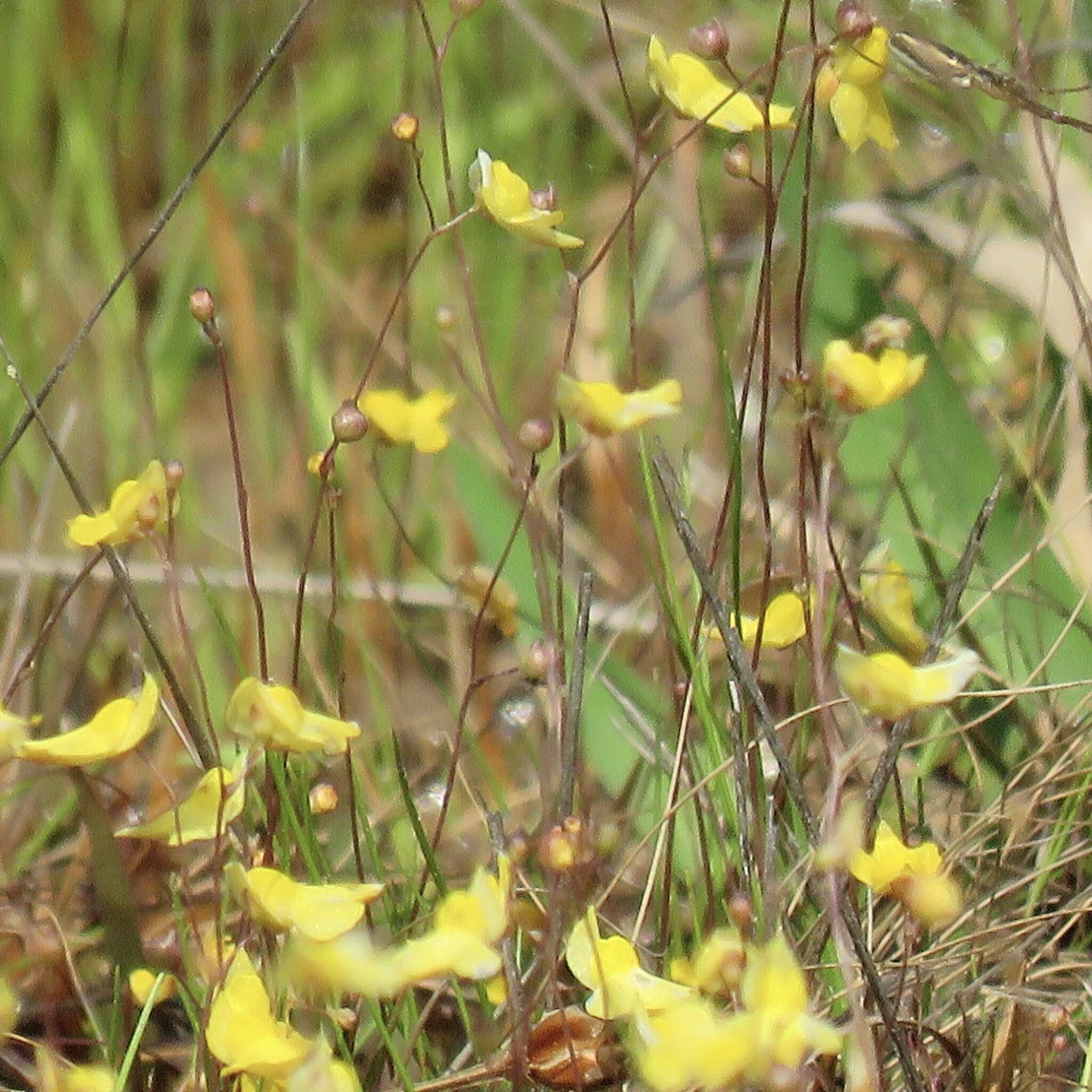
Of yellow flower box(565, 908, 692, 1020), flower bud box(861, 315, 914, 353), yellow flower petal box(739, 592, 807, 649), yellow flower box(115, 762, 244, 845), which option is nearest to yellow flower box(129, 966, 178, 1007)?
yellow flower box(115, 762, 244, 845)

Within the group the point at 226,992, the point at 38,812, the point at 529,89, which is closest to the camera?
the point at 226,992

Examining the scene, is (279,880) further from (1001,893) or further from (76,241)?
(76,241)

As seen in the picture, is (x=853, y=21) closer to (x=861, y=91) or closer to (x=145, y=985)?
(x=861, y=91)

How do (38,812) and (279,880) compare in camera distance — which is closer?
(279,880)

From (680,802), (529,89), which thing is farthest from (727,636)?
(529,89)

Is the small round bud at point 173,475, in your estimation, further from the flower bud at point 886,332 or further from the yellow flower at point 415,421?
the flower bud at point 886,332

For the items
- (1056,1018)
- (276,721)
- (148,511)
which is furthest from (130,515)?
(1056,1018)
